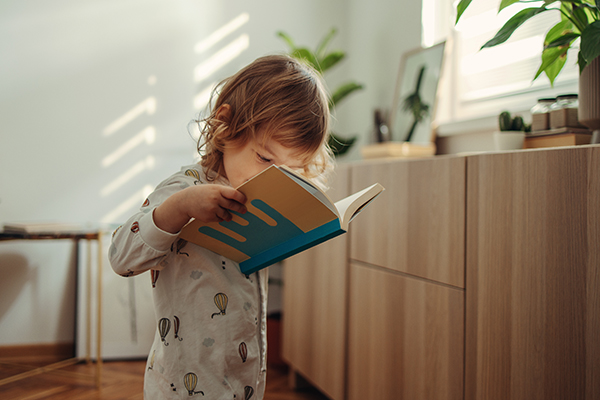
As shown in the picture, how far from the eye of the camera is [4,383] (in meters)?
1.91

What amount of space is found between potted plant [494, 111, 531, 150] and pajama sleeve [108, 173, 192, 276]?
3.06ft

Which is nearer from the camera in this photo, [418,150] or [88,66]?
[418,150]

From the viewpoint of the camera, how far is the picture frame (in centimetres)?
180

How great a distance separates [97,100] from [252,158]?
195 cm

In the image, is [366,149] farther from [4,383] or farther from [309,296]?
[4,383]

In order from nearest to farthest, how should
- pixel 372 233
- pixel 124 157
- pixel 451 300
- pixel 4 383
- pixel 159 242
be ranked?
pixel 159 242
pixel 451 300
pixel 372 233
pixel 4 383
pixel 124 157

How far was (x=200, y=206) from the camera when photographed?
608mm

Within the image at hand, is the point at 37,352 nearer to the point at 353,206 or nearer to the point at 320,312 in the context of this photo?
the point at 320,312

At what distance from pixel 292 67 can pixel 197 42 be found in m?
1.91

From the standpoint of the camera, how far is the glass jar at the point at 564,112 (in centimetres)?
108

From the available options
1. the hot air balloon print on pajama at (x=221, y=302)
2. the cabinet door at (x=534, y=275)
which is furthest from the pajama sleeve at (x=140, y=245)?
the cabinet door at (x=534, y=275)

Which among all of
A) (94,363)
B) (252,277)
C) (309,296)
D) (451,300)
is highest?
(252,277)

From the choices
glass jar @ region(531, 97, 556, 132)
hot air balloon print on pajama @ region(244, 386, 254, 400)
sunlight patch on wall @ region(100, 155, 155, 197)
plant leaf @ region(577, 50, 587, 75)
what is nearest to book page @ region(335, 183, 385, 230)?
hot air balloon print on pajama @ region(244, 386, 254, 400)

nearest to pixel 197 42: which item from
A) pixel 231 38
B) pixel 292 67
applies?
pixel 231 38
